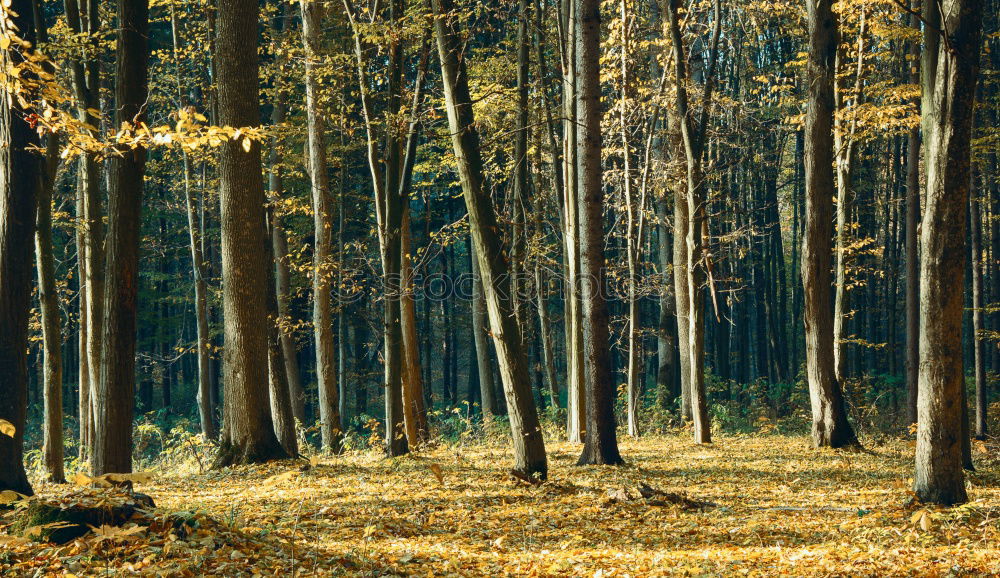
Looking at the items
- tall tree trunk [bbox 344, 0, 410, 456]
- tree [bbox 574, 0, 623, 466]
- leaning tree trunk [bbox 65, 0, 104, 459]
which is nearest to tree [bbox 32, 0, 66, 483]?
leaning tree trunk [bbox 65, 0, 104, 459]

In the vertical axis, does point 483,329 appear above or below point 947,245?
below

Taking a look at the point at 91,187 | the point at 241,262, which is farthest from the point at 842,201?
the point at 91,187

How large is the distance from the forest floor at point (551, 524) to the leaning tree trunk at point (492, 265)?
0.49 metres

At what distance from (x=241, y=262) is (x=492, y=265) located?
3484mm

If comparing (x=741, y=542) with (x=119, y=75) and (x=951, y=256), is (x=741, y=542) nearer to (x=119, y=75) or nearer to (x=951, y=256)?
(x=951, y=256)

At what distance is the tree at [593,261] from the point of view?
9.48m

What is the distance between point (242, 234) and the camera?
955 centimetres

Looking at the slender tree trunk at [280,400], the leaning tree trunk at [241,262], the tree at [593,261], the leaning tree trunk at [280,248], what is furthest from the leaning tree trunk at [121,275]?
the leaning tree trunk at [280,248]

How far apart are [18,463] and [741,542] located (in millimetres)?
6206

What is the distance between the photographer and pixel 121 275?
770 cm

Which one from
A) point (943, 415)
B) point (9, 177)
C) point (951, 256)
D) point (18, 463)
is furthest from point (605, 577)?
point (9, 177)

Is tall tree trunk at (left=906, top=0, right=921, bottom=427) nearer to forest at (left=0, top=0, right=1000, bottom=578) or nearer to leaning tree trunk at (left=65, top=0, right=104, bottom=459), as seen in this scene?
forest at (left=0, top=0, right=1000, bottom=578)

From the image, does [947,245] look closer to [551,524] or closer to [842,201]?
[551,524]

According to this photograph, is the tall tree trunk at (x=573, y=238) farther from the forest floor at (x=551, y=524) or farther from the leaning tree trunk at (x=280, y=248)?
the leaning tree trunk at (x=280, y=248)
